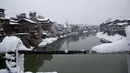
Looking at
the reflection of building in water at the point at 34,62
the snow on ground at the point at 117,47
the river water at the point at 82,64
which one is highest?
the snow on ground at the point at 117,47

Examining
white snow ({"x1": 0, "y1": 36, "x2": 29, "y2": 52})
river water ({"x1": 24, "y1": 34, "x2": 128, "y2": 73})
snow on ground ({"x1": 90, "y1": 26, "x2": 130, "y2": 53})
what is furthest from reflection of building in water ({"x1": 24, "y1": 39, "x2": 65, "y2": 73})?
snow on ground ({"x1": 90, "y1": 26, "x2": 130, "y2": 53})

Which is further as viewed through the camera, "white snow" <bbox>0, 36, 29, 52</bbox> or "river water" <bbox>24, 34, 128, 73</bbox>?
"river water" <bbox>24, 34, 128, 73</bbox>

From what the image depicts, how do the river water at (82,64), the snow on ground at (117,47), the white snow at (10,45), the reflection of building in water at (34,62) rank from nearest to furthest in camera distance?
the snow on ground at (117,47) < the white snow at (10,45) < the river water at (82,64) < the reflection of building in water at (34,62)

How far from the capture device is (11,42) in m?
1.32

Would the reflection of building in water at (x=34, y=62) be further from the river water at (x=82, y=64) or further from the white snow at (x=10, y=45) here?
the white snow at (x=10, y=45)

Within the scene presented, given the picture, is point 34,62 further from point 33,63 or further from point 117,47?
point 117,47

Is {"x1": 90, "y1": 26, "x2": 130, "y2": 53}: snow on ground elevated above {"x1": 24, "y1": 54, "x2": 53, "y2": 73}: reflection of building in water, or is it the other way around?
{"x1": 90, "y1": 26, "x2": 130, "y2": 53}: snow on ground

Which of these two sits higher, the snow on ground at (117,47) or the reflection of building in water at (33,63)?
the snow on ground at (117,47)

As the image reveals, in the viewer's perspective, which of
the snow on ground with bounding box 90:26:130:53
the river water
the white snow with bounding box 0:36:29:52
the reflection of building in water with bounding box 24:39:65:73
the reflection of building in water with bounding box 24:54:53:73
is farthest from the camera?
the reflection of building in water with bounding box 24:39:65:73

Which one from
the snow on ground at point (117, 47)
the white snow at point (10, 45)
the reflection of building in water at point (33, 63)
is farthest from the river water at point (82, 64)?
the white snow at point (10, 45)

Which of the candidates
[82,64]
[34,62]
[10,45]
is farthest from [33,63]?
[10,45]

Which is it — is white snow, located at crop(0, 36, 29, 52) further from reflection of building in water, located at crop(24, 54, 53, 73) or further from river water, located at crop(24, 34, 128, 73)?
reflection of building in water, located at crop(24, 54, 53, 73)

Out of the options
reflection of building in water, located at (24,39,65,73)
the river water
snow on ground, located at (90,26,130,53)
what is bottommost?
reflection of building in water, located at (24,39,65,73)

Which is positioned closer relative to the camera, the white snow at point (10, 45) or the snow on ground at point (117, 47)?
the snow on ground at point (117, 47)
